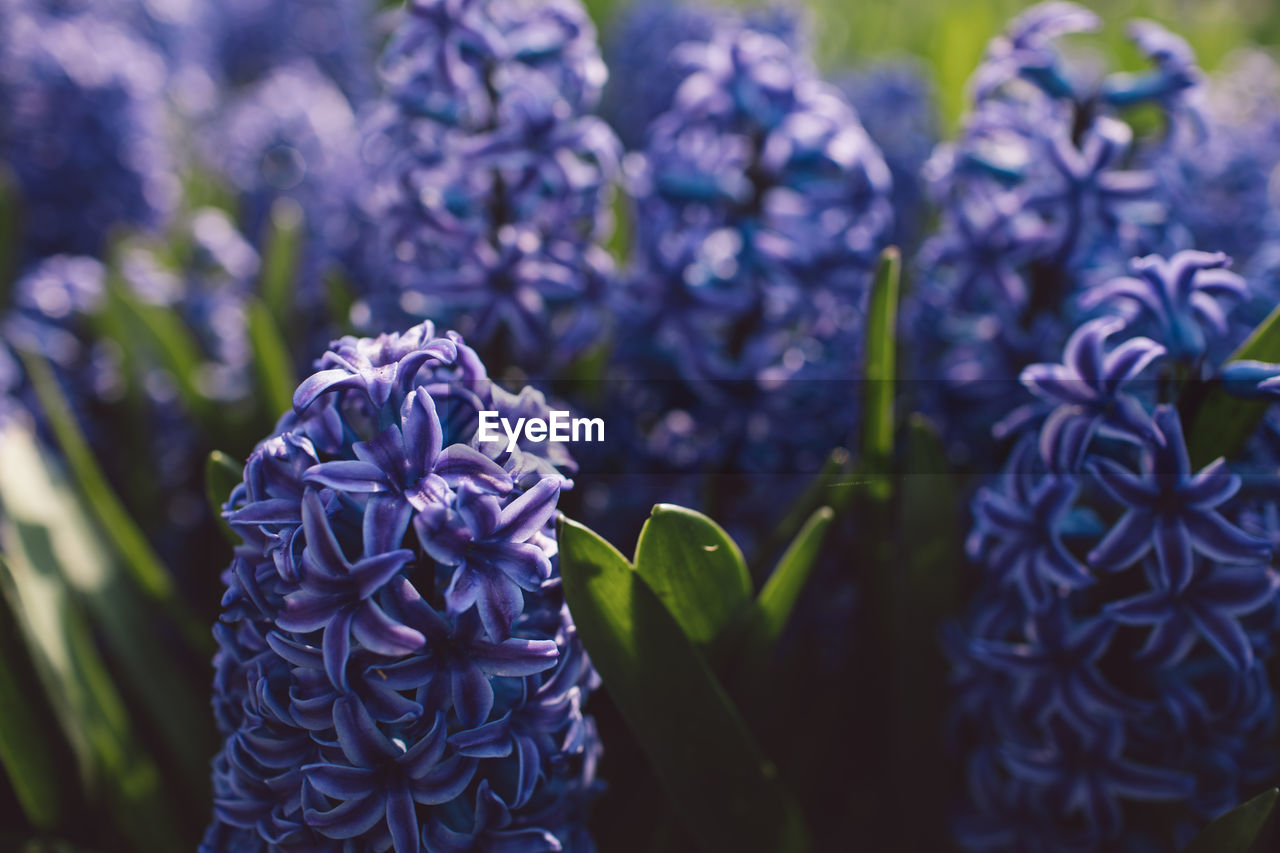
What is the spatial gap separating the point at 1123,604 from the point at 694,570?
0.36 metres

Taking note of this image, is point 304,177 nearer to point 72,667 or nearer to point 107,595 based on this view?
point 107,595

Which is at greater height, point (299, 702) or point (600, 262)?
point (600, 262)

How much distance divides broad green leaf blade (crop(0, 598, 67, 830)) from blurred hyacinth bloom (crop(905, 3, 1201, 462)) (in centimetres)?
106

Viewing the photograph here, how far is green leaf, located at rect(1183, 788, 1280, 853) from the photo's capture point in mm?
753

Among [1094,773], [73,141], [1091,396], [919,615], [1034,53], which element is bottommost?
[1094,773]

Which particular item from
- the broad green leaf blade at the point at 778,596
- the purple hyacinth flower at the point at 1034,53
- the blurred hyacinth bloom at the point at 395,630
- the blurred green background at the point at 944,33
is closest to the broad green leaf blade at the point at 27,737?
the blurred hyacinth bloom at the point at 395,630

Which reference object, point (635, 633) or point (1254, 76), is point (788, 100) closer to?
point (635, 633)

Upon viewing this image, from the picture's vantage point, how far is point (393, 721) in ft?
2.13

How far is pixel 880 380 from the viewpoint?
1001 mm

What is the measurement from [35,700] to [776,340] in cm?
91

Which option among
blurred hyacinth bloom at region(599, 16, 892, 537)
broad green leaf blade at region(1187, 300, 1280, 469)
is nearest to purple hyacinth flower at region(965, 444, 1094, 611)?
broad green leaf blade at region(1187, 300, 1280, 469)

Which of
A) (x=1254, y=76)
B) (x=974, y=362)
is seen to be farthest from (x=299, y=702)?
(x=1254, y=76)

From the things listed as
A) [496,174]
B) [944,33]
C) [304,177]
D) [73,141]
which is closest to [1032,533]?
[496,174]

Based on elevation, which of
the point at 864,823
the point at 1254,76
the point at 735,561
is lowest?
the point at 864,823
